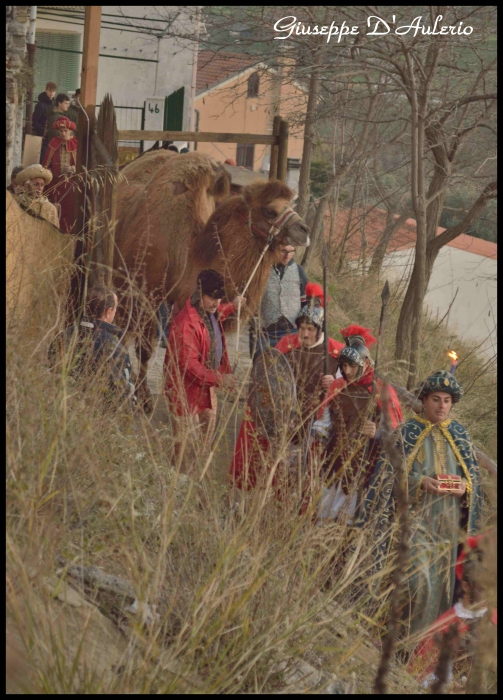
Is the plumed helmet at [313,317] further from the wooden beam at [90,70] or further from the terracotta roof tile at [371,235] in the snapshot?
the terracotta roof tile at [371,235]

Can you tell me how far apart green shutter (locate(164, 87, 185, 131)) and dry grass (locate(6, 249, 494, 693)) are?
14.6 m

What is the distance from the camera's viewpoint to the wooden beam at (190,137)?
6.76 meters

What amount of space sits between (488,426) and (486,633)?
7701 millimetres

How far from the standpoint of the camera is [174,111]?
58.6 ft

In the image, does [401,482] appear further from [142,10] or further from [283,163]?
[142,10]

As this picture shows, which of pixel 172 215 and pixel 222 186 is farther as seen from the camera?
pixel 222 186

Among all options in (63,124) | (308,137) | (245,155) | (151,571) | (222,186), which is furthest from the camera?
(245,155)

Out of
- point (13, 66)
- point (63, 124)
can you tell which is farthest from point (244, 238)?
point (63, 124)

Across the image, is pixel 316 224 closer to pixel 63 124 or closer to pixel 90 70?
pixel 63 124

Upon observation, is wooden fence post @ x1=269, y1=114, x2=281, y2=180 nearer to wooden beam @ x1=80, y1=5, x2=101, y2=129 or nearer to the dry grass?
wooden beam @ x1=80, y1=5, x2=101, y2=129

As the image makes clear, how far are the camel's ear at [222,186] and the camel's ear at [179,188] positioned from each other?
0.83ft

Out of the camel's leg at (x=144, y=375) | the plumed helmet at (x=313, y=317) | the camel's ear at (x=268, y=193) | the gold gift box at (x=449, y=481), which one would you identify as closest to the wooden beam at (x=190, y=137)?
the camel's ear at (x=268, y=193)

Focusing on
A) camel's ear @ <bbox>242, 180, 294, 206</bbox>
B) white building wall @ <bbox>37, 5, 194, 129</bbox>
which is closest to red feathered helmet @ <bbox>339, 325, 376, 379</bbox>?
camel's ear @ <bbox>242, 180, 294, 206</bbox>

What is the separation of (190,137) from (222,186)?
1.62ft
